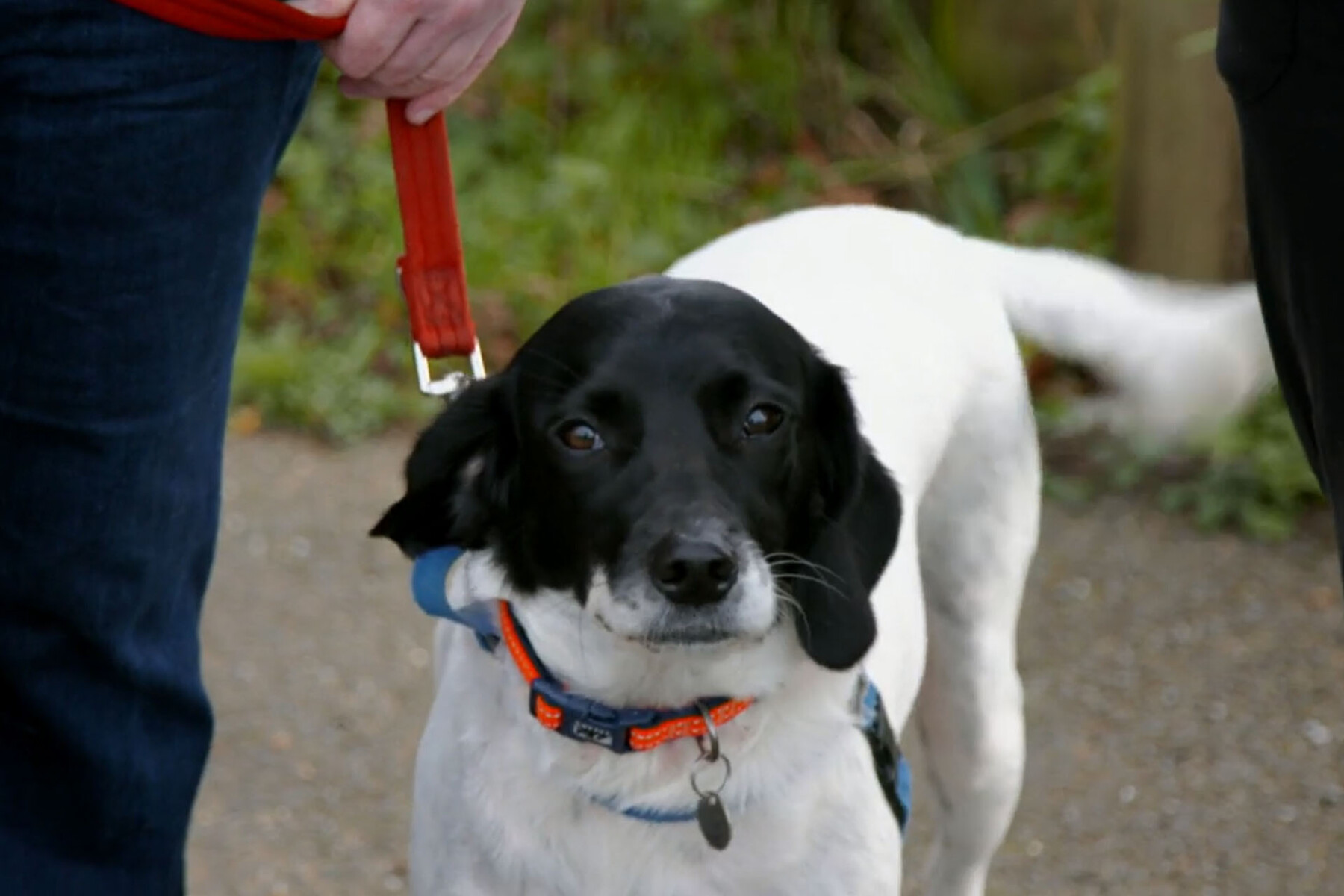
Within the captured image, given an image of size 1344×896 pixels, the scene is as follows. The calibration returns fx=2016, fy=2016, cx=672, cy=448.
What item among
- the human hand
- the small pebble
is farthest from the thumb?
the small pebble

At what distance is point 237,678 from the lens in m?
4.59

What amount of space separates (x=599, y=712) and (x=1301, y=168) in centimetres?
104

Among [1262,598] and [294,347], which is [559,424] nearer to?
[1262,598]

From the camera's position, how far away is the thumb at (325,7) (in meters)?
2.28

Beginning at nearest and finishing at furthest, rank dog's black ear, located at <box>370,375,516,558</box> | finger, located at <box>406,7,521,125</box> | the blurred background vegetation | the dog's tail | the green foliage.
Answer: finger, located at <box>406,7,521,125</box>
dog's black ear, located at <box>370,375,516,558</box>
the dog's tail
the green foliage
the blurred background vegetation

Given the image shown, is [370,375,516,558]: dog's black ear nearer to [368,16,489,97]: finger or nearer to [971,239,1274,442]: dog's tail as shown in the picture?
[368,16,489,97]: finger

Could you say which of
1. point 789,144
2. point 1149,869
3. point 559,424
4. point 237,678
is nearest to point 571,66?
point 789,144

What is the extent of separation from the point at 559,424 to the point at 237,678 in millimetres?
2363

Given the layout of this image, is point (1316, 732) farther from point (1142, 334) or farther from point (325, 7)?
point (325, 7)

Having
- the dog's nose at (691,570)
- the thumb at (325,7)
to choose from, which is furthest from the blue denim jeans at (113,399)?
the dog's nose at (691,570)

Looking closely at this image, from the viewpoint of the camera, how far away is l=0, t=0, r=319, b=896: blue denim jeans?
2.21 metres

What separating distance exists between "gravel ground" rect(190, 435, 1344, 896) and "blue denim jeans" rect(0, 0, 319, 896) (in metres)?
1.29

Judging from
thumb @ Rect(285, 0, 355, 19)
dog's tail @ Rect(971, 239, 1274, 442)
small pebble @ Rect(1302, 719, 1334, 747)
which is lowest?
small pebble @ Rect(1302, 719, 1334, 747)

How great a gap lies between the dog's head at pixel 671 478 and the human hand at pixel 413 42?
0.33 m
